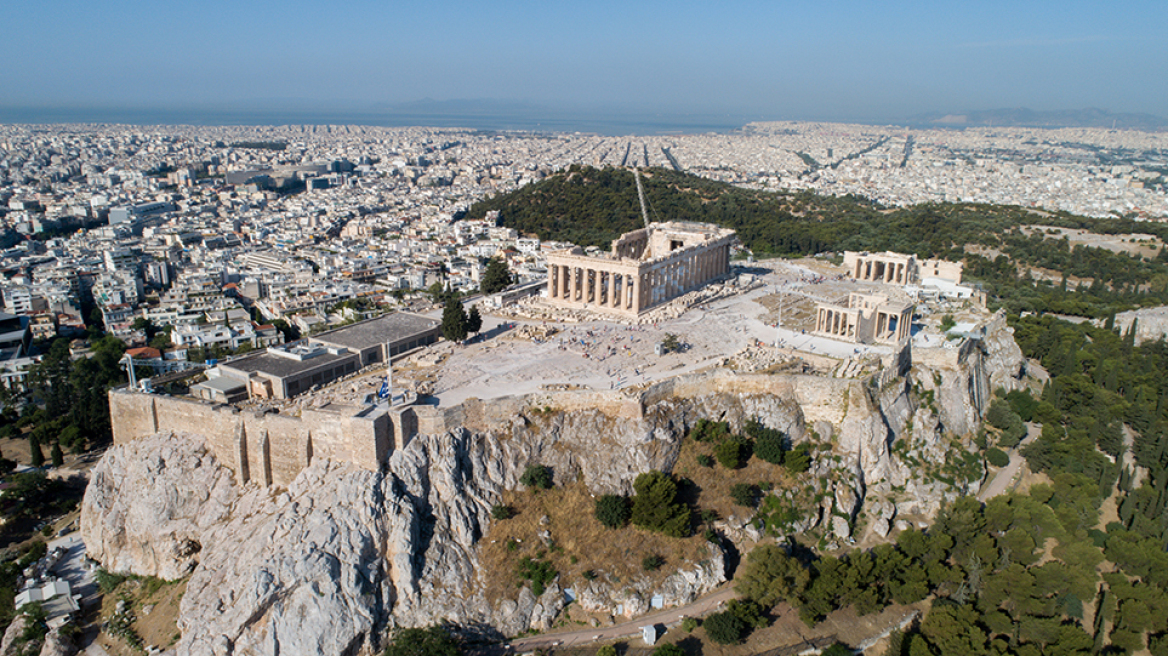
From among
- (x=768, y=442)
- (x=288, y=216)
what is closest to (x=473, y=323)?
(x=768, y=442)

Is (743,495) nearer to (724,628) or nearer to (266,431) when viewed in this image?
(724,628)

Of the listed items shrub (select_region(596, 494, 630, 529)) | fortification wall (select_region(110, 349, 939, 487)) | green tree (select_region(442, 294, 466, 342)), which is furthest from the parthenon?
shrub (select_region(596, 494, 630, 529))

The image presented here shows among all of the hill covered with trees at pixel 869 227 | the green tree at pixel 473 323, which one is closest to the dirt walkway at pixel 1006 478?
the hill covered with trees at pixel 869 227

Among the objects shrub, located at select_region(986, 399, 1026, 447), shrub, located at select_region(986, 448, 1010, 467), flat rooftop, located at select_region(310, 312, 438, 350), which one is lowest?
shrub, located at select_region(986, 448, 1010, 467)

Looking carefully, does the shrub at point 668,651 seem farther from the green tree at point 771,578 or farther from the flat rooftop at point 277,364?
the flat rooftop at point 277,364

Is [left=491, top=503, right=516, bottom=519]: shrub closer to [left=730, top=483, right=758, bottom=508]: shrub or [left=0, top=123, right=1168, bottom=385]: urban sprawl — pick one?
[left=730, top=483, right=758, bottom=508]: shrub
